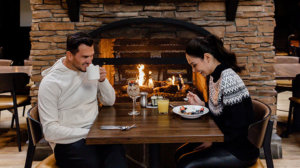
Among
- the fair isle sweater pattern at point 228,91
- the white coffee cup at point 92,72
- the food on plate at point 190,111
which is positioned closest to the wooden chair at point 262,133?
the fair isle sweater pattern at point 228,91

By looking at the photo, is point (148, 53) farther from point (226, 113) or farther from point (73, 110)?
point (226, 113)

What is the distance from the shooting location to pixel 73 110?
1854 mm

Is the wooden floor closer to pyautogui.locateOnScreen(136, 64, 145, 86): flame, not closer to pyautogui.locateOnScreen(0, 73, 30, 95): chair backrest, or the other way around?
pyautogui.locateOnScreen(0, 73, 30, 95): chair backrest

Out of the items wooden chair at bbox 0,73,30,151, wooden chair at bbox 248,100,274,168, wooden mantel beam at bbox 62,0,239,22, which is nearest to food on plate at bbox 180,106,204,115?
wooden chair at bbox 248,100,274,168

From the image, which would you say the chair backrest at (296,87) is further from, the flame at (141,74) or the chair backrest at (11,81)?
the chair backrest at (11,81)

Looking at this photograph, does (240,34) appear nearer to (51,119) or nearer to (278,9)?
(51,119)

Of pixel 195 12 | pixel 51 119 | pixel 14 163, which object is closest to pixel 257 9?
pixel 195 12

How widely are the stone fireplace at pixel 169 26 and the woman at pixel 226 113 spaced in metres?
1.03

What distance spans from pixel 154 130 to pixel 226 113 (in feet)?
1.48

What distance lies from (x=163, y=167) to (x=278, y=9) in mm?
7072

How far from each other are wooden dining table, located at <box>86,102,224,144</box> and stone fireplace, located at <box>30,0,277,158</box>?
1157mm

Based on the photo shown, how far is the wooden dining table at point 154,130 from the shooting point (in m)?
1.45

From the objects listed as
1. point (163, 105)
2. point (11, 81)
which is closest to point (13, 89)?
point (11, 81)

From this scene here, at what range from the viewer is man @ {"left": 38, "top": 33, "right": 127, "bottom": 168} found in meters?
1.68
